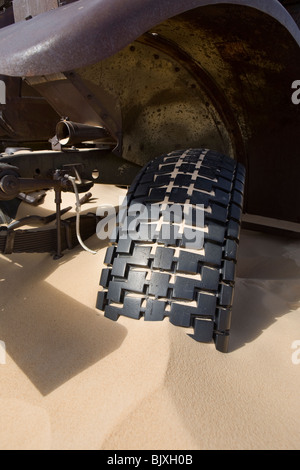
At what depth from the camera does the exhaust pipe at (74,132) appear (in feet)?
5.31

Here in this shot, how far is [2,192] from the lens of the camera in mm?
1350

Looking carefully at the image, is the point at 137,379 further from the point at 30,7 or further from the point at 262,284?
the point at 30,7

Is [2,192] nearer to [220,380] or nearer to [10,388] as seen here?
[10,388]

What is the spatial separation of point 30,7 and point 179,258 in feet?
3.79

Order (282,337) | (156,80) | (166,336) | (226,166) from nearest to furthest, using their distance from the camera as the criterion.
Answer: (166,336) < (282,337) < (226,166) < (156,80)

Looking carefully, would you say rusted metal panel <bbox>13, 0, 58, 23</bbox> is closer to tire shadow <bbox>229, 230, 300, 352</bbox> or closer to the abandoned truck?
the abandoned truck

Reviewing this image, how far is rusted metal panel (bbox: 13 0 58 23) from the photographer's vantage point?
1.34 m

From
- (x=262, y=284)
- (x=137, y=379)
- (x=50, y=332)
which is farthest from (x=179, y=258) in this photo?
(x=262, y=284)

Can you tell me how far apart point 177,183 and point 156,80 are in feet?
2.76
